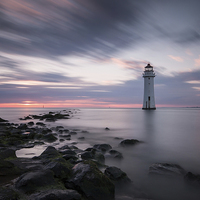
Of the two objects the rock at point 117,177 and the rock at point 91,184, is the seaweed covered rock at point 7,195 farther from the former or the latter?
the rock at point 117,177

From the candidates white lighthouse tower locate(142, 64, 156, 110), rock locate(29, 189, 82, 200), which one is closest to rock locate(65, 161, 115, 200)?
rock locate(29, 189, 82, 200)

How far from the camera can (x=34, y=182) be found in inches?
151

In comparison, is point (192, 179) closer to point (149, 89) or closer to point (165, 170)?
point (165, 170)

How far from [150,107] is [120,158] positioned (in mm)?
44686

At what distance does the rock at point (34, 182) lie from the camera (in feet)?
12.4

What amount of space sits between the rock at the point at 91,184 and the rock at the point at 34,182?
1.48ft

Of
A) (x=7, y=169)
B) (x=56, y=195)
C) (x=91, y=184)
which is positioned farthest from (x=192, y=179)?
(x=7, y=169)

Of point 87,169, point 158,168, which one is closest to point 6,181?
point 87,169

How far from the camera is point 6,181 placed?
175 inches

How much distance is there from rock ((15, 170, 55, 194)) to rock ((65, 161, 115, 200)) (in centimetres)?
45

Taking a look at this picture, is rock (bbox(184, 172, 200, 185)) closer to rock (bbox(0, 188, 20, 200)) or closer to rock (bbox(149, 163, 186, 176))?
rock (bbox(149, 163, 186, 176))

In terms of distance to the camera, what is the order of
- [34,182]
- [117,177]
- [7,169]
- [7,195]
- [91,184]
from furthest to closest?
1. [117,177]
2. [7,169]
3. [91,184]
4. [34,182]
5. [7,195]

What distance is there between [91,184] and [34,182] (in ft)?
4.13

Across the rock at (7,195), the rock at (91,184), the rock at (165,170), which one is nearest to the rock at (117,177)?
the rock at (91,184)
